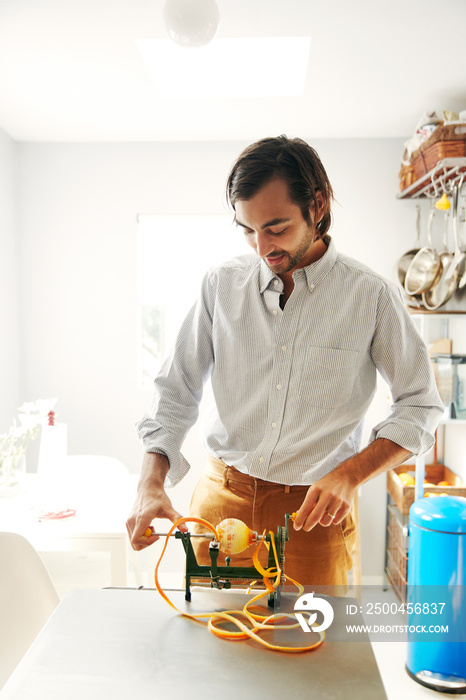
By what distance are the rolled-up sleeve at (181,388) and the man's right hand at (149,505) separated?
30mm

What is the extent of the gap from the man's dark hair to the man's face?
0.5 inches

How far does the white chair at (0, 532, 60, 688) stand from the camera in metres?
1.51

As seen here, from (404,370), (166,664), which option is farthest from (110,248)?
(166,664)

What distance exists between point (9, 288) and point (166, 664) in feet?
9.49

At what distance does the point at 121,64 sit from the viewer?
7.75 feet

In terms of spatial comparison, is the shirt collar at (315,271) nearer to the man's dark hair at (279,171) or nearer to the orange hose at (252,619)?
the man's dark hair at (279,171)

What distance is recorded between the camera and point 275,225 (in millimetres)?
1229

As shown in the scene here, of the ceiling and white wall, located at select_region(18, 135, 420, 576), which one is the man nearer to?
the ceiling

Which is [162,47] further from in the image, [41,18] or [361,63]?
[361,63]

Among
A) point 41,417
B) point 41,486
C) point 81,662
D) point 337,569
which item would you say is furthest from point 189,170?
point 81,662

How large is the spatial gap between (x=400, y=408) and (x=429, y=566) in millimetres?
575

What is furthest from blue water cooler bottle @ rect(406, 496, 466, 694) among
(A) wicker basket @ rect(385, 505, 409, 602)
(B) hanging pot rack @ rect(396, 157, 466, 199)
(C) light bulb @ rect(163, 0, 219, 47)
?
(B) hanging pot rack @ rect(396, 157, 466, 199)

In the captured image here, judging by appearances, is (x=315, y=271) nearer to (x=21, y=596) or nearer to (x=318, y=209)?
(x=318, y=209)

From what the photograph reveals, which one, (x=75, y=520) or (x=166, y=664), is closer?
(x=166, y=664)
